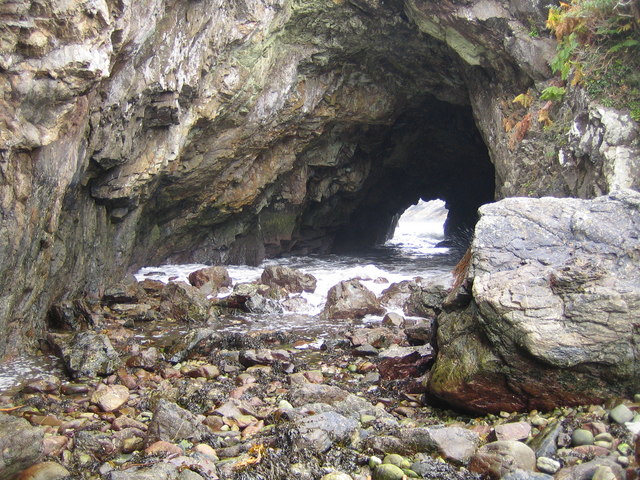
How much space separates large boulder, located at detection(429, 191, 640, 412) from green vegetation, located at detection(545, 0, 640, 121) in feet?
18.0

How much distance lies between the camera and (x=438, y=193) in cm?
3031

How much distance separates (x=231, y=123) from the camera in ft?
50.3

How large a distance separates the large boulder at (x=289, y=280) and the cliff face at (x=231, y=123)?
145 inches

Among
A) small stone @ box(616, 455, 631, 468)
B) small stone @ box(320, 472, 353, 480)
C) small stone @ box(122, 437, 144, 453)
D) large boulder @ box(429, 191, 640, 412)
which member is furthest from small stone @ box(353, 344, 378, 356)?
small stone @ box(616, 455, 631, 468)

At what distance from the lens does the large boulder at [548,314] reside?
206 inches

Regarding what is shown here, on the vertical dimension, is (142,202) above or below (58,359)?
above

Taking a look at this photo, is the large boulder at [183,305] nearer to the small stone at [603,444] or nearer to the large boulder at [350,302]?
the large boulder at [350,302]

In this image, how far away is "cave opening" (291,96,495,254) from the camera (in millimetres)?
21781

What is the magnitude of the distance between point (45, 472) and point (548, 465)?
4.19 m

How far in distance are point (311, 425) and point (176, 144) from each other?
31.5 ft

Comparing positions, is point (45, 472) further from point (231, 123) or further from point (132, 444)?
point (231, 123)

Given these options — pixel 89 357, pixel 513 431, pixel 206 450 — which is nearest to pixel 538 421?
pixel 513 431

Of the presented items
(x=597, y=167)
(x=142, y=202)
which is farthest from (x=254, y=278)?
(x=597, y=167)

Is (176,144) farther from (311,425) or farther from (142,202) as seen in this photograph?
(311,425)
